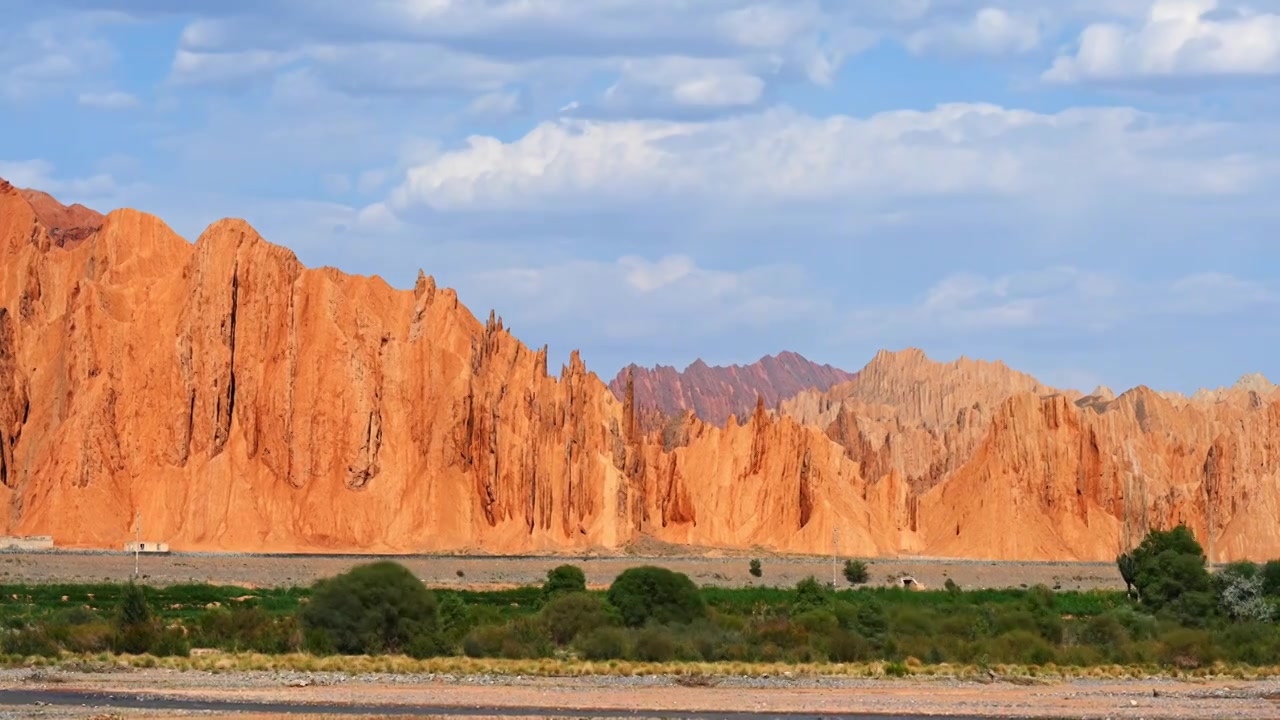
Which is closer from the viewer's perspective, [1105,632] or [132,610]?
[132,610]

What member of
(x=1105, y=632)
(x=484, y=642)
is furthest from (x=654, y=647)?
(x=1105, y=632)

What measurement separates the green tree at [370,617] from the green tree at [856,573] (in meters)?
49.0

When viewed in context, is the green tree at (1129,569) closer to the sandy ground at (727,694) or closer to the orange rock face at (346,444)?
the orange rock face at (346,444)

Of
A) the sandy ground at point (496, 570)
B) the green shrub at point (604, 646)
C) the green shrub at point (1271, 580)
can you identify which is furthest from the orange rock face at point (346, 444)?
the green shrub at point (604, 646)

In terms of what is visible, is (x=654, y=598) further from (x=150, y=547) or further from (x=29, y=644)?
(x=150, y=547)

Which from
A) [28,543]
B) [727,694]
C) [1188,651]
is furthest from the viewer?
[28,543]

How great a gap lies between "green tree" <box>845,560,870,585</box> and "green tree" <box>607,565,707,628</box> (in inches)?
1556

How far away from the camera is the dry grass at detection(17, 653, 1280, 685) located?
151 ft

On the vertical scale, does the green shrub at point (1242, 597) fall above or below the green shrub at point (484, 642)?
above

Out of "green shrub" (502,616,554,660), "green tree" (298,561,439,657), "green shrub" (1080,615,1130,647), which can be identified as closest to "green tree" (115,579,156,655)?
"green tree" (298,561,439,657)

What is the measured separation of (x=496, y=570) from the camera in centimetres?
9519

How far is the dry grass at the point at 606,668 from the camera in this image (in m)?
45.9

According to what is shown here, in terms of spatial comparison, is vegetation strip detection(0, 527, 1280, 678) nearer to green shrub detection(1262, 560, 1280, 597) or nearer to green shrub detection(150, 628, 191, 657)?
green shrub detection(150, 628, 191, 657)

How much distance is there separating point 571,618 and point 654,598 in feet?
11.3
